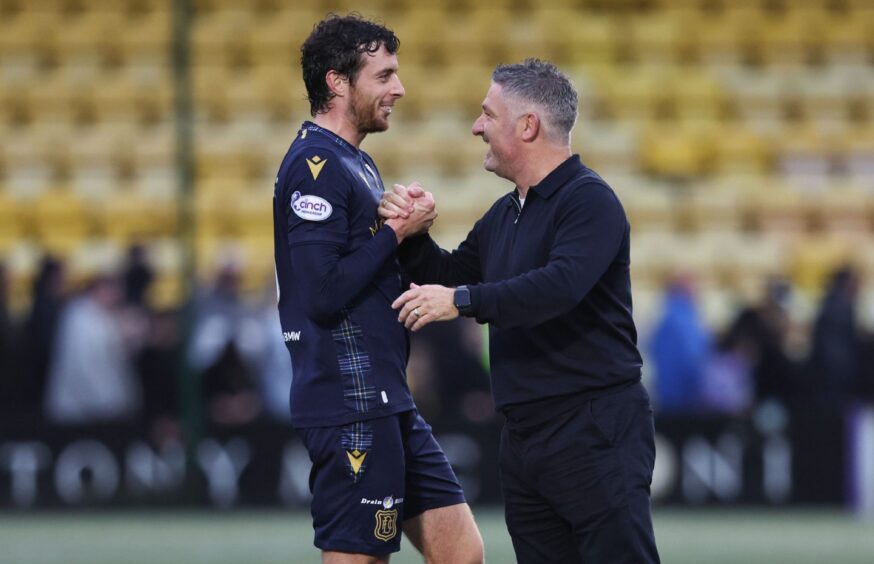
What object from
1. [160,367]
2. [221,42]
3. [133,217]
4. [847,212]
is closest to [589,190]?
[160,367]

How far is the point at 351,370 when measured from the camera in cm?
521

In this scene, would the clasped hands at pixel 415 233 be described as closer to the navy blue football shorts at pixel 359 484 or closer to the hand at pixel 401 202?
the hand at pixel 401 202

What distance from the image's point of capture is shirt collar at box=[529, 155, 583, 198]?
17.3ft

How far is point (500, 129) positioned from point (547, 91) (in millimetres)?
196

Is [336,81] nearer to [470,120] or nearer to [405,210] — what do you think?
[405,210]

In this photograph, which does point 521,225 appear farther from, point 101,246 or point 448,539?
point 101,246

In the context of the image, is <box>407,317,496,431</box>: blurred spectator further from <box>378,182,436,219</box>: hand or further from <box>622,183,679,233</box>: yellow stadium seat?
<box>378,182,436,219</box>: hand

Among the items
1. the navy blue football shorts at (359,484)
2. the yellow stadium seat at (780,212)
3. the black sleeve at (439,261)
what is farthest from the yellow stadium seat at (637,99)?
the navy blue football shorts at (359,484)

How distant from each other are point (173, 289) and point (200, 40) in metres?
3.04

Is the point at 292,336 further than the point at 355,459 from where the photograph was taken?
Yes

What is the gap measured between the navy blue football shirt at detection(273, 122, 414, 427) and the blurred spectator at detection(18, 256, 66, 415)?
7444 millimetres

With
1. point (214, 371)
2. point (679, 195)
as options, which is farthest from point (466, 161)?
point (214, 371)

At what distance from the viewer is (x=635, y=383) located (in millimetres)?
5305

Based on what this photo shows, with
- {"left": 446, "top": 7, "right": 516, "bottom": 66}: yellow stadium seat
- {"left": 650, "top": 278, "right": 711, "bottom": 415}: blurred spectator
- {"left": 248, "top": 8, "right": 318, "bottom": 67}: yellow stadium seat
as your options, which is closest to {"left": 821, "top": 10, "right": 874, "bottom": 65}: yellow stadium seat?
{"left": 446, "top": 7, "right": 516, "bottom": 66}: yellow stadium seat
